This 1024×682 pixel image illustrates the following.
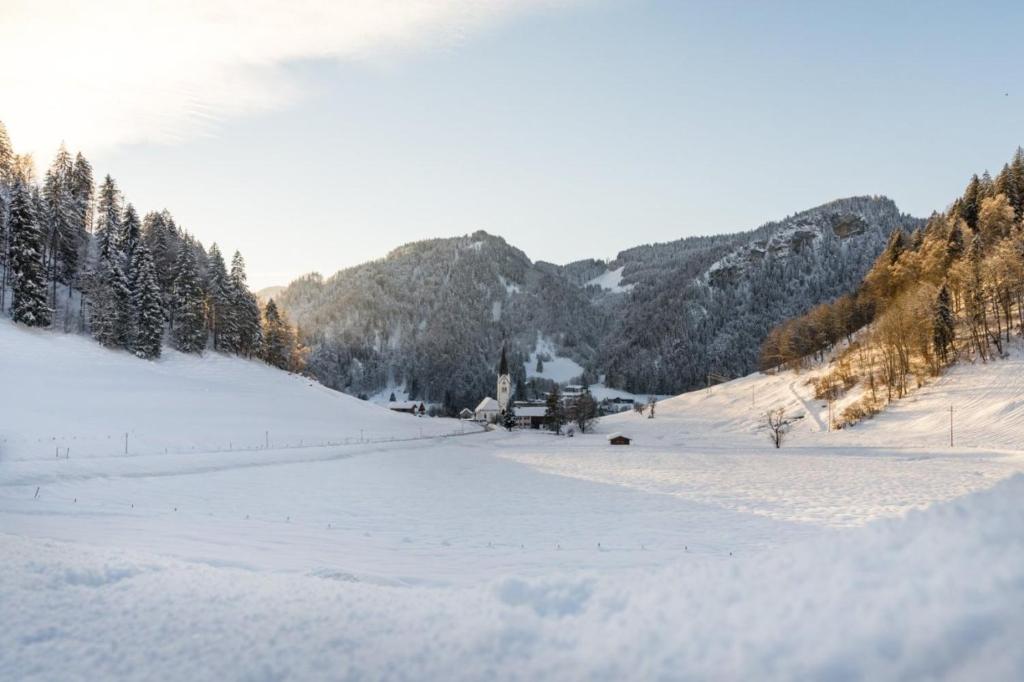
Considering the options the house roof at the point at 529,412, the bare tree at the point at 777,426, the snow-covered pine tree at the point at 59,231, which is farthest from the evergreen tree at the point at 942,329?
the snow-covered pine tree at the point at 59,231

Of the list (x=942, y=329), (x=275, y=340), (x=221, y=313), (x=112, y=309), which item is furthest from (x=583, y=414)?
(x=112, y=309)

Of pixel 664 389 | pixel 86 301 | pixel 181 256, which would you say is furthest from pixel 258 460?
pixel 664 389

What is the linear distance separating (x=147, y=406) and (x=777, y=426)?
212 ft

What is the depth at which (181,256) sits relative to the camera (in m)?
80.3

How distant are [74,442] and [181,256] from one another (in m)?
51.9

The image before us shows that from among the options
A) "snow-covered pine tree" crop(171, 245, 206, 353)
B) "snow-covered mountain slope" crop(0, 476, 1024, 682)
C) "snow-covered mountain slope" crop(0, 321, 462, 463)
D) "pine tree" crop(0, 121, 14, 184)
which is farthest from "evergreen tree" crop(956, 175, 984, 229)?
"pine tree" crop(0, 121, 14, 184)

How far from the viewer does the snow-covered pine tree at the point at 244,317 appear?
82688mm

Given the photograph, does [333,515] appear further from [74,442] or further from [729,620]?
[74,442]

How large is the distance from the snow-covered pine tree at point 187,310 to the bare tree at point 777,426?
7246 centimetres

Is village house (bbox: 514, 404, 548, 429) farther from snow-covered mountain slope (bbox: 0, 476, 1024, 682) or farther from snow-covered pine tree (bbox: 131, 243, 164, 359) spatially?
snow-covered mountain slope (bbox: 0, 476, 1024, 682)

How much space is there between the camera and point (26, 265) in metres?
58.8

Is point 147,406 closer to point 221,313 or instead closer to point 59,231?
point 221,313

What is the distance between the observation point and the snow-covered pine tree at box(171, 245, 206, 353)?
73.1 m

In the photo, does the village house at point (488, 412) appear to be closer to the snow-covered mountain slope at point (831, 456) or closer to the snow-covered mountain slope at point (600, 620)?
the snow-covered mountain slope at point (831, 456)
